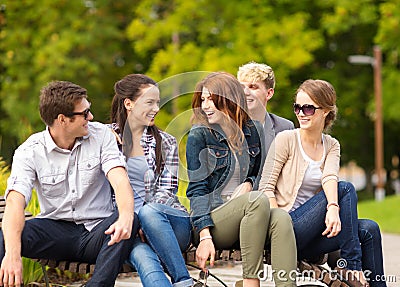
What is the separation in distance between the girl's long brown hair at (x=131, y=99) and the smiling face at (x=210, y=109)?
1.09 ft

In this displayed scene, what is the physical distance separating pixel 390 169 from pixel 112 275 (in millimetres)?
21166

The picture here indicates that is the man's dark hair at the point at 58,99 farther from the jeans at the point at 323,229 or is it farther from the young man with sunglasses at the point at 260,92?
the jeans at the point at 323,229

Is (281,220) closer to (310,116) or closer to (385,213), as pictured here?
(310,116)

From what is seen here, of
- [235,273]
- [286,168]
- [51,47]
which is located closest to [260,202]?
[286,168]

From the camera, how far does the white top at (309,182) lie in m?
3.94

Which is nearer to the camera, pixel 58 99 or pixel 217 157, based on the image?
pixel 58 99

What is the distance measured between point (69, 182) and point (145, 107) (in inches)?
22.1

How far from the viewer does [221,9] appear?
1952 centimetres

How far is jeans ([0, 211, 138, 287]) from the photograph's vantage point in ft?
11.6

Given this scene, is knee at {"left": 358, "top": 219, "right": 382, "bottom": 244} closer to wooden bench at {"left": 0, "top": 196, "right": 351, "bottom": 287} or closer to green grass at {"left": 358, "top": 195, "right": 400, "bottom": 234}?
wooden bench at {"left": 0, "top": 196, "right": 351, "bottom": 287}

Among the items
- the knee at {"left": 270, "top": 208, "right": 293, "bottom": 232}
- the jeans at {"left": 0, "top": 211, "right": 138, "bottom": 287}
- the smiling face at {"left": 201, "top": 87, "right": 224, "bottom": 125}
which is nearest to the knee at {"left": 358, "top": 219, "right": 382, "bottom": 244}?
the knee at {"left": 270, "top": 208, "right": 293, "bottom": 232}

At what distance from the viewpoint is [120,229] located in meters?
3.48

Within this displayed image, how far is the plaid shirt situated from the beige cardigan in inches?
17.1
